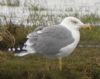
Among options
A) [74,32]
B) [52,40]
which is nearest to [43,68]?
[52,40]

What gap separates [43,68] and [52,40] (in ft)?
1.58

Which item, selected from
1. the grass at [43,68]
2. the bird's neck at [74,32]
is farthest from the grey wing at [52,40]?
the grass at [43,68]

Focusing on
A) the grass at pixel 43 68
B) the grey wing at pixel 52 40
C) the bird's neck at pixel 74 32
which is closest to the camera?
the grass at pixel 43 68

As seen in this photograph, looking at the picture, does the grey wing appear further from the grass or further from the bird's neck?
the grass

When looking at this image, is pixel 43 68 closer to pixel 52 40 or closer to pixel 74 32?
pixel 52 40

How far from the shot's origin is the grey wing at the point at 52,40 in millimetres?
7785

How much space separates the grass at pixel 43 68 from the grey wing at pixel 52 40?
28 centimetres

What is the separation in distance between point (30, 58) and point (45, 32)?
100 cm

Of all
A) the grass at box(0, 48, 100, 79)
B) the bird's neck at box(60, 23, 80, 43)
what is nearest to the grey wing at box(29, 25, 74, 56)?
the bird's neck at box(60, 23, 80, 43)

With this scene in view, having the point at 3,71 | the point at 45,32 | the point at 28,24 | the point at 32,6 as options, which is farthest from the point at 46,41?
the point at 32,6

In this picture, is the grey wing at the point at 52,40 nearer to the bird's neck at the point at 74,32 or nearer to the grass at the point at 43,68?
the bird's neck at the point at 74,32

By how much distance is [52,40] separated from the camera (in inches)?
308

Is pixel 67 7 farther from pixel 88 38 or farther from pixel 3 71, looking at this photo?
pixel 3 71

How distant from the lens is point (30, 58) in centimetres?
871
